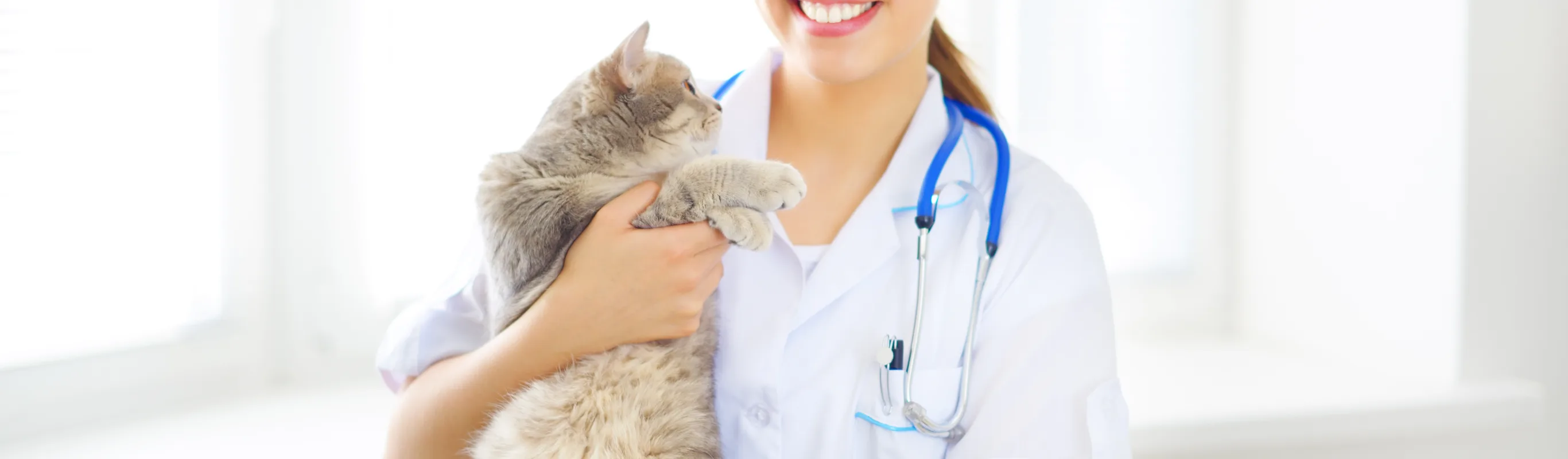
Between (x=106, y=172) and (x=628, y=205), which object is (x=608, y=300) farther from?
(x=106, y=172)

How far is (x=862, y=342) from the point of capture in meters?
0.99

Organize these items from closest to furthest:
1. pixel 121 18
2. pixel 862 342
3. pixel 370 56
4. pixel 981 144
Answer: pixel 862 342
pixel 981 144
pixel 121 18
pixel 370 56

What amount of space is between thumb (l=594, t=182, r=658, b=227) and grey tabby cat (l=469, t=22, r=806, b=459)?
12 mm

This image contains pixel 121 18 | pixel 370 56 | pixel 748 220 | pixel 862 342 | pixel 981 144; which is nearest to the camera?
pixel 748 220

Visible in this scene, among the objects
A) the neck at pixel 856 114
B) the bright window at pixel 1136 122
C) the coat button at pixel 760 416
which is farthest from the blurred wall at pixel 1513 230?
the coat button at pixel 760 416

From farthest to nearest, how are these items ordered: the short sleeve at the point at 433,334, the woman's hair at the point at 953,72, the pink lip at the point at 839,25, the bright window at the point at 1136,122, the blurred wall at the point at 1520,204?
1. the bright window at the point at 1136,122
2. the blurred wall at the point at 1520,204
3. the woman's hair at the point at 953,72
4. the short sleeve at the point at 433,334
5. the pink lip at the point at 839,25

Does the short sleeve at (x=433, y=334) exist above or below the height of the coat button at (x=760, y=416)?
above

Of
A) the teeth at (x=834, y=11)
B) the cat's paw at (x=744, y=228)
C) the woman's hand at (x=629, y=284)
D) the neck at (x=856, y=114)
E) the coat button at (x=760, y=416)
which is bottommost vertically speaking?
the coat button at (x=760, y=416)

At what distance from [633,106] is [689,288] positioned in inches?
8.6

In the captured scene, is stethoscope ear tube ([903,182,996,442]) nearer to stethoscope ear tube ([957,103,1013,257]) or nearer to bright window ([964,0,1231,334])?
stethoscope ear tube ([957,103,1013,257])

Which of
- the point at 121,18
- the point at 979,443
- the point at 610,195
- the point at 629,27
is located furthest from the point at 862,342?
the point at 121,18

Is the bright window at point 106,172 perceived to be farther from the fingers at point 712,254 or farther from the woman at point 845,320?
the fingers at point 712,254

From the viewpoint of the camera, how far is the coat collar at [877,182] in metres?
0.99

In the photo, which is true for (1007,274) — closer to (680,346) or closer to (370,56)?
(680,346)
